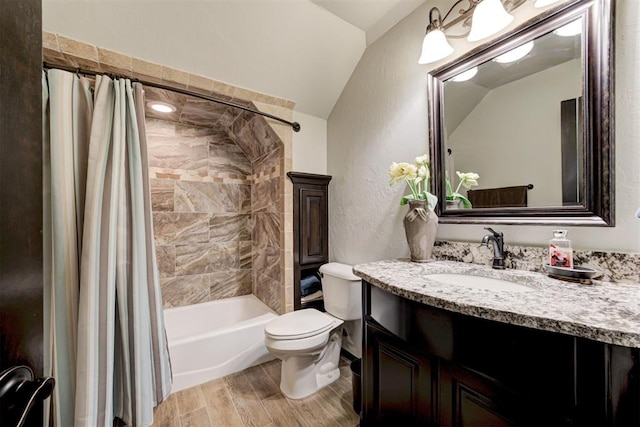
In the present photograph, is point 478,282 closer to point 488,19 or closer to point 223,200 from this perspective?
point 488,19

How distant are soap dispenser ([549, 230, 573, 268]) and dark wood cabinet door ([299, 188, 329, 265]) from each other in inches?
61.0

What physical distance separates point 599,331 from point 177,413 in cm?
198

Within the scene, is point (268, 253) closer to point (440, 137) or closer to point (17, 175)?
point (440, 137)

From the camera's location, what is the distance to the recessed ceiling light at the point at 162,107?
196cm

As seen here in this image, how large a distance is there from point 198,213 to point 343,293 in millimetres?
1652

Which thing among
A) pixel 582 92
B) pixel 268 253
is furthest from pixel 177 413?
pixel 582 92

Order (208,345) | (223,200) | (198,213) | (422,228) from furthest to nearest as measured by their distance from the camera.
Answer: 1. (223,200)
2. (198,213)
3. (208,345)
4. (422,228)

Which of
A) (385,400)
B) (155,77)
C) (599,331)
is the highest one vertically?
(155,77)

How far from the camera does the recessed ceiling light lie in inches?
77.0

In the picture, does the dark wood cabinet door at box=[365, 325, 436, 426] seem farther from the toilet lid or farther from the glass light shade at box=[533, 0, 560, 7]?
the glass light shade at box=[533, 0, 560, 7]

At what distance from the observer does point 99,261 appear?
110 centimetres

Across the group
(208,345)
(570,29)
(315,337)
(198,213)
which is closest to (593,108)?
(570,29)

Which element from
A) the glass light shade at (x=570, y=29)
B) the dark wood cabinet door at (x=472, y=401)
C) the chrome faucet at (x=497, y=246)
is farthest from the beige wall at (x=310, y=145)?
the dark wood cabinet door at (x=472, y=401)

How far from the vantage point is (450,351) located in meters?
0.75
